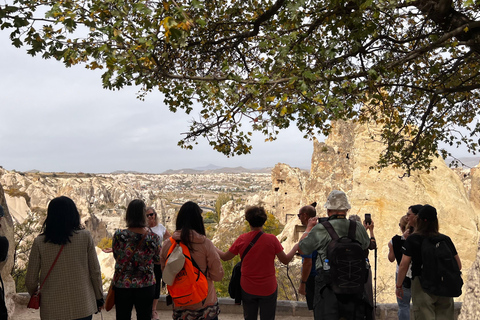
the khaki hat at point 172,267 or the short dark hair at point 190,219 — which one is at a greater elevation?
the short dark hair at point 190,219

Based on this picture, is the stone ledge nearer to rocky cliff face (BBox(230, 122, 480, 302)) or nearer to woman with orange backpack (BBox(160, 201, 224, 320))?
woman with orange backpack (BBox(160, 201, 224, 320))

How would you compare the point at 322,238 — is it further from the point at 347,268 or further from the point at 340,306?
the point at 340,306

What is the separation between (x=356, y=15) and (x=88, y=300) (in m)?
5.35

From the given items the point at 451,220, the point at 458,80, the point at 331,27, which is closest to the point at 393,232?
the point at 451,220

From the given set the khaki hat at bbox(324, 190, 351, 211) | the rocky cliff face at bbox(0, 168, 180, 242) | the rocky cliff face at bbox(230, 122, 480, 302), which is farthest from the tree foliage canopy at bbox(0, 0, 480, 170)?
the rocky cliff face at bbox(0, 168, 180, 242)

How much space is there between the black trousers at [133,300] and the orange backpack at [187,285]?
78 centimetres

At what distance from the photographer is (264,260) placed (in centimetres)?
458

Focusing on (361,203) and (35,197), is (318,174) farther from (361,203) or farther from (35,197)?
(35,197)

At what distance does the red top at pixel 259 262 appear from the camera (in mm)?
4574

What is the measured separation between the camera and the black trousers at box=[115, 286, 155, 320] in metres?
4.38

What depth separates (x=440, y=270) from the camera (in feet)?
14.1

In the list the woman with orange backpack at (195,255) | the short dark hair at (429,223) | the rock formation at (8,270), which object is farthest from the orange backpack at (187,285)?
the rock formation at (8,270)

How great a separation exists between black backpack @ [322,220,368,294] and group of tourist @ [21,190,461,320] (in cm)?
11

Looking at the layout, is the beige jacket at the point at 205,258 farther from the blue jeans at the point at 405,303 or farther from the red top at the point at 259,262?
the blue jeans at the point at 405,303
